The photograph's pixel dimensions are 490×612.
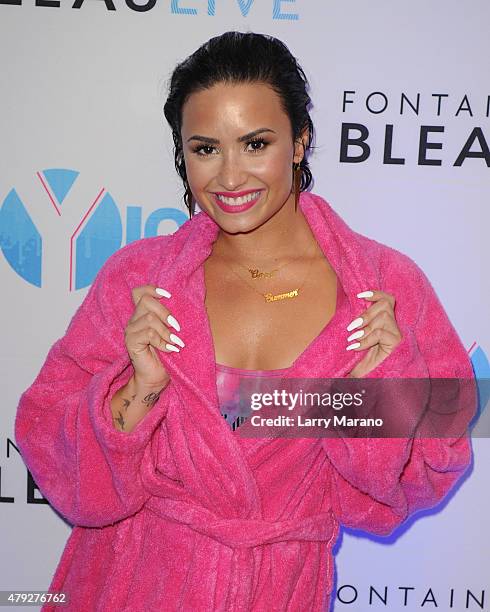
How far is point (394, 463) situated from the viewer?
3.88ft

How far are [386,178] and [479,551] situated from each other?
852mm

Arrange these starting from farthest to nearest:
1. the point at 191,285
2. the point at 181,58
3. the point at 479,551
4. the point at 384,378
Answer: the point at 479,551 → the point at 181,58 → the point at 191,285 → the point at 384,378

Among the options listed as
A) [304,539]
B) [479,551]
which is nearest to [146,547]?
[304,539]

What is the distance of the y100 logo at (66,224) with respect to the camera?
5.06ft

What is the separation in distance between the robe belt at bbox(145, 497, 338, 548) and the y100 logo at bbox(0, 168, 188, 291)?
1.86ft

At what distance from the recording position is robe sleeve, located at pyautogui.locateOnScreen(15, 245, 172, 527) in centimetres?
120

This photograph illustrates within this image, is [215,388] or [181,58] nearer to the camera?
[215,388]

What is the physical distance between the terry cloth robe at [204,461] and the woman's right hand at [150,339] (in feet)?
0.08

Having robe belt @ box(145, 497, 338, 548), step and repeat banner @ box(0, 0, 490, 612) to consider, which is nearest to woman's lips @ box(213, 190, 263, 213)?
step and repeat banner @ box(0, 0, 490, 612)

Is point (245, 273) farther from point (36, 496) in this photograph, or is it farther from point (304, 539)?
point (36, 496)

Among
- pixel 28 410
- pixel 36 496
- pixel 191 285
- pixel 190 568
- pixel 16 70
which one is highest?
pixel 16 70

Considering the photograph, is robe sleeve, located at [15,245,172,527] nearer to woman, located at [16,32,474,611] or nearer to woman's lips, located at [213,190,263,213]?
woman, located at [16,32,474,611]

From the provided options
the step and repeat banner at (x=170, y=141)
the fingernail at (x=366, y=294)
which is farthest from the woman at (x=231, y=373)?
the step and repeat banner at (x=170, y=141)

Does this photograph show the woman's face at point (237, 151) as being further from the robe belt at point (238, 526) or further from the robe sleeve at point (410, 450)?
the robe belt at point (238, 526)
